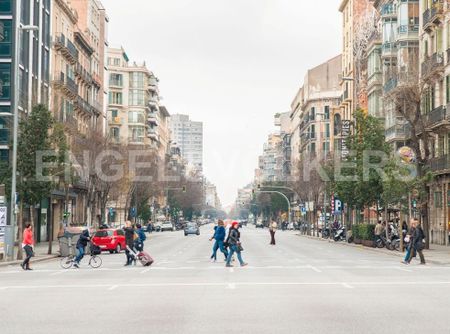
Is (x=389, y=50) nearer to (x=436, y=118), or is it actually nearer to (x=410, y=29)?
(x=410, y=29)

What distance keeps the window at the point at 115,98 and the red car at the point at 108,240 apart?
99939 mm

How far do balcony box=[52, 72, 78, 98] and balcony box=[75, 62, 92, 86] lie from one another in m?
2.00

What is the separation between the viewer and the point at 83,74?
84438 millimetres

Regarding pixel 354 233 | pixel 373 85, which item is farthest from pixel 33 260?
pixel 373 85

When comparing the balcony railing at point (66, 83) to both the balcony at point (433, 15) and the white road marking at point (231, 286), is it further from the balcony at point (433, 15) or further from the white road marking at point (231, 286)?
the white road marking at point (231, 286)

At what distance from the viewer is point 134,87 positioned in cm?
15162

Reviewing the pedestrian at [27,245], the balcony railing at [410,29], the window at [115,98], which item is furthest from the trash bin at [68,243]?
the window at [115,98]

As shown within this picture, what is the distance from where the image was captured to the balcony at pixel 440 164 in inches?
2139

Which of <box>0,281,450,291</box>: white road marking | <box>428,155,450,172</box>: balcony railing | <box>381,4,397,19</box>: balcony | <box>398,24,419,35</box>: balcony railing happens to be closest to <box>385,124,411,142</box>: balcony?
<box>428,155,450,172</box>: balcony railing

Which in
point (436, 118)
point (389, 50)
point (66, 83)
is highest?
point (389, 50)

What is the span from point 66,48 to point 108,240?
31.1m

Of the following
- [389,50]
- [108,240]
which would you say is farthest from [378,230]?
[389,50]

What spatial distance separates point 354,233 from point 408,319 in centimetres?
4807

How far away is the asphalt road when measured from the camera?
13148 millimetres
